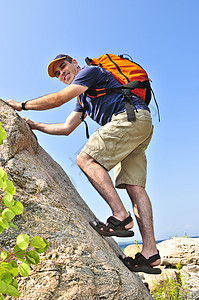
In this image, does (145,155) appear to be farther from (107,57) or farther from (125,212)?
(107,57)

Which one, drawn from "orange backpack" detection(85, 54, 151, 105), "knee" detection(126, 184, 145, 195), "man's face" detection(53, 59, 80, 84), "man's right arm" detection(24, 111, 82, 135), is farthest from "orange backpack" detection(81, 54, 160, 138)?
"knee" detection(126, 184, 145, 195)

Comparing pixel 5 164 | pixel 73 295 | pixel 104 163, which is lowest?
pixel 73 295

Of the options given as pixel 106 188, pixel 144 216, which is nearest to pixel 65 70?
pixel 106 188

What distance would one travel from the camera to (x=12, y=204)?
6.29 ft

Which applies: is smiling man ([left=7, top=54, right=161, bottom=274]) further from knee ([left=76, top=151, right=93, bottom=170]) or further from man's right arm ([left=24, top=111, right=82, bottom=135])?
man's right arm ([left=24, top=111, right=82, bottom=135])

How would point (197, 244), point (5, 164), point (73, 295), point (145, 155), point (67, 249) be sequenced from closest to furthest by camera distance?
point (73, 295)
point (67, 249)
point (5, 164)
point (145, 155)
point (197, 244)

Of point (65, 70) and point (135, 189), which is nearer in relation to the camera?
point (135, 189)

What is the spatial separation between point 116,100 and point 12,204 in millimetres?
2263

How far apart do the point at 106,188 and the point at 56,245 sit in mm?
1014

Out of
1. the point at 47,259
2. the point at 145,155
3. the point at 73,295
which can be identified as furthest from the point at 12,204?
the point at 145,155

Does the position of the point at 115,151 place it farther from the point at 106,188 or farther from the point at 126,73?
the point at 126,73

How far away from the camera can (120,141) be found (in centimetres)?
363

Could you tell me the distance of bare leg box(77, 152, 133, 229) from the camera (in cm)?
340

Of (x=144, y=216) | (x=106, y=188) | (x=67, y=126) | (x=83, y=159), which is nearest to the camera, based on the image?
(x=106, y=188)
